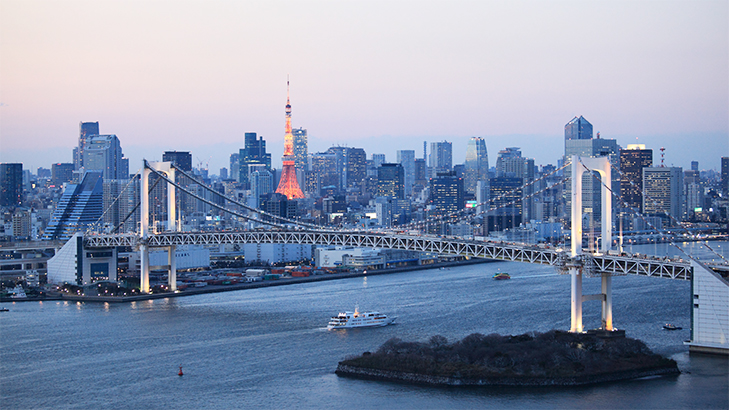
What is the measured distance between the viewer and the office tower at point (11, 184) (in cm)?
5131

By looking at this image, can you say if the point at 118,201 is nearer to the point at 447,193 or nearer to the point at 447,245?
the point at 447,193

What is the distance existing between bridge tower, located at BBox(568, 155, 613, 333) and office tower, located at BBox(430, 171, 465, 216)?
1616 inches

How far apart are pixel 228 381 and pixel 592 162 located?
21.5 ft

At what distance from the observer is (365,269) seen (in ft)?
89.6

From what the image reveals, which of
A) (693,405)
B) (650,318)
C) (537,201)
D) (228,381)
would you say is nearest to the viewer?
(693,405)

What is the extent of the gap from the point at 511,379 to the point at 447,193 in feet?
151

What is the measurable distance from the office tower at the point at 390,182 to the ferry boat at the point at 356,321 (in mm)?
49517

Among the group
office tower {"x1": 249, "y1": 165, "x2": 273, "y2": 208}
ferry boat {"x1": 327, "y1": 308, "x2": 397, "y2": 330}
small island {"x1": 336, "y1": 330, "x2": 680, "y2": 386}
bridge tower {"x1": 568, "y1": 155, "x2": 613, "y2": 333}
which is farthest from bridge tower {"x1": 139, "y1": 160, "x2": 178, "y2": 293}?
office tower {"x1": 249, "y1": 165, "x2": 273, "y2": 208}

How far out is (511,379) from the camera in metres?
10.8

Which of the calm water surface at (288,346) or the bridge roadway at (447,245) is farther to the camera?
the bridge roadway at (447,245)

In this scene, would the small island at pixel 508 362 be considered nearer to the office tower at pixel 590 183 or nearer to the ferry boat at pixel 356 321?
the ferry boat at pixel 356 321

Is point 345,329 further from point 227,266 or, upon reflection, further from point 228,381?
point 227,266

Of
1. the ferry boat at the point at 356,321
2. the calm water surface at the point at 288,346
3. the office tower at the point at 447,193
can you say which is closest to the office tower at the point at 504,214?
the office tower at the point at 447,193

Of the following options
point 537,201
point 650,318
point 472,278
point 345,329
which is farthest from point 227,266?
point 537,201
